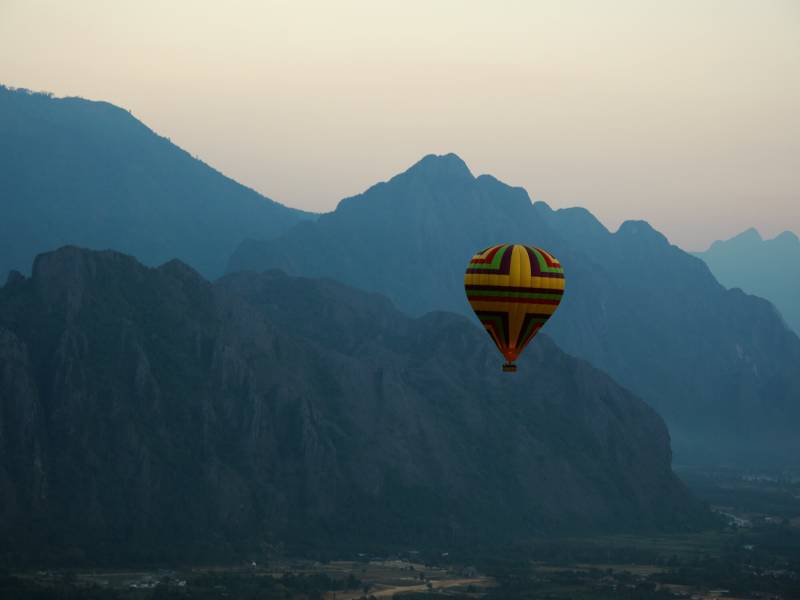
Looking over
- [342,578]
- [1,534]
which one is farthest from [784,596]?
[1,534]

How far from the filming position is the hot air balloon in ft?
460

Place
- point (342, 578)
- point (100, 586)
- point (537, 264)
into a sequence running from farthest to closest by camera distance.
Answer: point (342, 578), point (100, 586), point (537, 264)

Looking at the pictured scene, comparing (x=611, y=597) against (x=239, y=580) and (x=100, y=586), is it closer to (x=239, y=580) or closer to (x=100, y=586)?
(x=239, y=580)

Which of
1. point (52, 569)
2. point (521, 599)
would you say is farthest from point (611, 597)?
point (52, 569)

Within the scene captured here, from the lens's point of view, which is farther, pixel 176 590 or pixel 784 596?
pixel 784 596

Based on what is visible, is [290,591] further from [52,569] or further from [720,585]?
[720,585]

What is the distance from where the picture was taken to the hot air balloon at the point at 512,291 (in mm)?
140125

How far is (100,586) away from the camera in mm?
175750

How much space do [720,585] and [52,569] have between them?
2708 inches

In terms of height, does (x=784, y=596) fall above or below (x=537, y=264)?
below

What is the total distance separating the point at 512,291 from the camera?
14012 centimetres

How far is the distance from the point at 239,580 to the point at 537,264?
58.6m

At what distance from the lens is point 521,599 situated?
18388 centimetres

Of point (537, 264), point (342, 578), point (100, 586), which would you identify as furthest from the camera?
point (342, 578)
